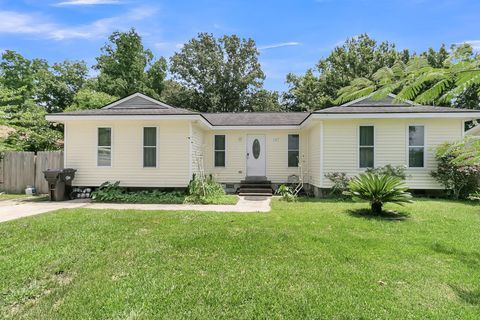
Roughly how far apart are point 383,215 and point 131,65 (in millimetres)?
28876

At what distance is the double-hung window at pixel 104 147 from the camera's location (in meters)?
10.8

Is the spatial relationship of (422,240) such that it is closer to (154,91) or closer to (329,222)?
(329,222)

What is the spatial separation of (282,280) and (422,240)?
325cm

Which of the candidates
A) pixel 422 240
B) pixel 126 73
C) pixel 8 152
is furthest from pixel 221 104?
pixel 422 240

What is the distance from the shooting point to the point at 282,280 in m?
3.57

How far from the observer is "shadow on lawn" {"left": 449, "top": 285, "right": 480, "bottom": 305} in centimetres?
312

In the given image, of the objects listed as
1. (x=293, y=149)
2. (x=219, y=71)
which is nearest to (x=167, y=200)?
(x=293, y=149)

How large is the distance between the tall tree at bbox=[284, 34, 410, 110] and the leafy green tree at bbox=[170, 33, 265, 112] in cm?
561

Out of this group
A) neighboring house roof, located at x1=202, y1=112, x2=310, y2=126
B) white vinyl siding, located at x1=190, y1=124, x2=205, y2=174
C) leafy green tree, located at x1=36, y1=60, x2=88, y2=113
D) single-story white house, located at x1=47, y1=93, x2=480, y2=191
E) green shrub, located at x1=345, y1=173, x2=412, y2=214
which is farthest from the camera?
leafy green tree, located at x1=36, y1=60, x2=88, y2=113

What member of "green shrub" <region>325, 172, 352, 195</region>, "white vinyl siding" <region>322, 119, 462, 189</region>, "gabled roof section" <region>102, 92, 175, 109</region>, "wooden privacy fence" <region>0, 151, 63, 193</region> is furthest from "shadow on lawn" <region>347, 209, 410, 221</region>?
"wooden privacy fence" <region>0, 151, 63, 193</region>

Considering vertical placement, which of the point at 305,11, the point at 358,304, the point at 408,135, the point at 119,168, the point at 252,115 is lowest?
the point at 358,304

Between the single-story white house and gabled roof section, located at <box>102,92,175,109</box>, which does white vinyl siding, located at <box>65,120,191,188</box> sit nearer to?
the single-story white house

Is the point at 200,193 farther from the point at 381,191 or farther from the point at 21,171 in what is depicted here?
the point at 21,171

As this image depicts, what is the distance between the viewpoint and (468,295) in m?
3.26
